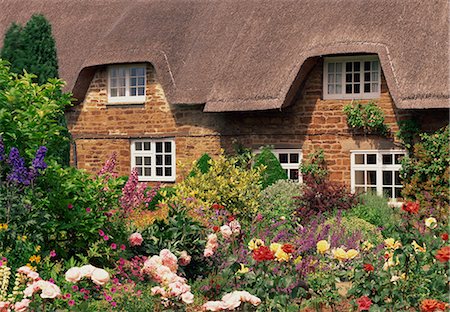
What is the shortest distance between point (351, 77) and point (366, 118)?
1.13m

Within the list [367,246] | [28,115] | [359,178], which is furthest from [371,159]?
[28,115]

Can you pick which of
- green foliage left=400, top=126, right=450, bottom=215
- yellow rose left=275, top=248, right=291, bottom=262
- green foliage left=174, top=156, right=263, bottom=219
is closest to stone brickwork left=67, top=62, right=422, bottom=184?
green foliage left=400, top=126, right=450, bottom=215

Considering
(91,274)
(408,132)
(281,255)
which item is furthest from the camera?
(408,132)

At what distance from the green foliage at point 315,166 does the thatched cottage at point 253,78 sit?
0.17 m

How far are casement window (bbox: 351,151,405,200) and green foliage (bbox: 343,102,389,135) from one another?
0.55m

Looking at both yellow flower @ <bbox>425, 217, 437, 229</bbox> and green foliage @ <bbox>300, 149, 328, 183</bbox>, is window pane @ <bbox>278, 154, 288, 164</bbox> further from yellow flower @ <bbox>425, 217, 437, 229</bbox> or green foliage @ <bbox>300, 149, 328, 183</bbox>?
yellow flower @ <bbox>425, 217, 437, 229</bbox>

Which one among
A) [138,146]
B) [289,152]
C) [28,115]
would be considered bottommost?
[289,152]

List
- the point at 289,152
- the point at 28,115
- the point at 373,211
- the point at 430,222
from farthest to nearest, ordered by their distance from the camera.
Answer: the point at 289,152 < the point at 373,211 < the point at 28,115 < the point at 430,222

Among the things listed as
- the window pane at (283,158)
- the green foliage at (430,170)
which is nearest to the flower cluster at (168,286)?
the green foliage at (430,170)

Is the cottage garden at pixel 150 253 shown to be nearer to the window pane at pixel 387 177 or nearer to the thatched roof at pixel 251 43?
the window pane at pixel 387 177

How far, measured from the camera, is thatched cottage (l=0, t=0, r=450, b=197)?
18.5 meters

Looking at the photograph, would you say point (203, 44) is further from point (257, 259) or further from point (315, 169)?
point (257, 259)

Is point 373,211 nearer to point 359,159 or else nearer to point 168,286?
point 359,159

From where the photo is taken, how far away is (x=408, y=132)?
18547mm
